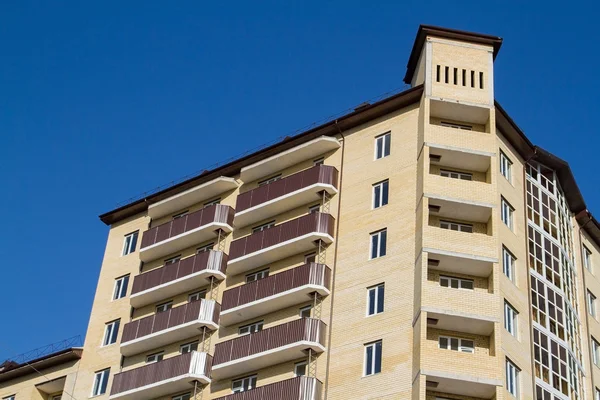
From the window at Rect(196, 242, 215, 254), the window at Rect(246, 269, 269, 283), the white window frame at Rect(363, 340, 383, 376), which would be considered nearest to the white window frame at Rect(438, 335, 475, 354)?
the white window frame at Rect(363, 340, 383, 376)

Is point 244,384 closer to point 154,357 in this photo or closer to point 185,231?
point 154,357

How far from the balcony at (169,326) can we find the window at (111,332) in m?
1.89

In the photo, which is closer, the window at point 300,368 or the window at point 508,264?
the window at point 508,264

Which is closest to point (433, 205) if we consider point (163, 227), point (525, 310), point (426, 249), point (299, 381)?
point (426, 249)

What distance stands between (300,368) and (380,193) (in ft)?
31.5

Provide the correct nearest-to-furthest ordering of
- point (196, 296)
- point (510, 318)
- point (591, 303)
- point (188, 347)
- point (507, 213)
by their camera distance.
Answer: point (510, 318), point (507, 213), point (188, 347), point (196, 296), point (591, 303)

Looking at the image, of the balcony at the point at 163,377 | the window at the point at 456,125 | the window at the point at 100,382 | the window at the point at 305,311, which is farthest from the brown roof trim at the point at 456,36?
the window at the point at 100,382

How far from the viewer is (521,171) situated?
53594 mm

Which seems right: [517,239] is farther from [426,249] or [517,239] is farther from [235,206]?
[235,206]

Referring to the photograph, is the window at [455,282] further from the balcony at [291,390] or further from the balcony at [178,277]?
the balcony at [178,277]

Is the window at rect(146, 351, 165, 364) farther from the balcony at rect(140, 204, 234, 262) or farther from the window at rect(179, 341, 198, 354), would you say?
the balcony at rect(140, 204, 234, 262)

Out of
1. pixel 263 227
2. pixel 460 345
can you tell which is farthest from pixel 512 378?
pixel 263 227

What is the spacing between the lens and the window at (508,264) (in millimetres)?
48219

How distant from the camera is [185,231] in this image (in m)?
57.4
